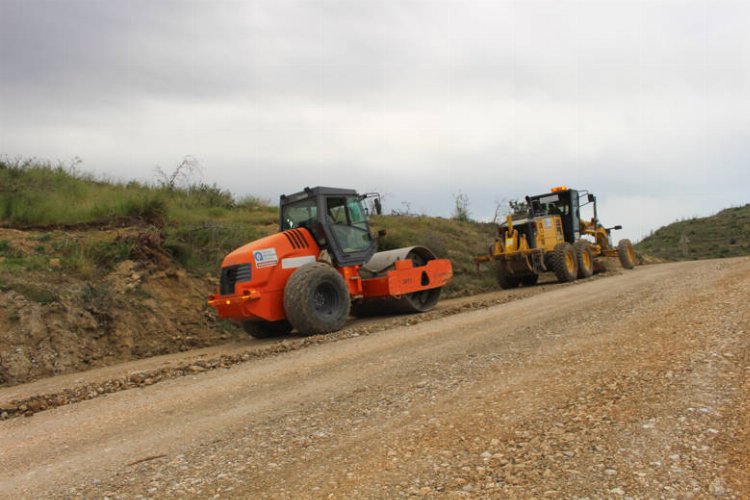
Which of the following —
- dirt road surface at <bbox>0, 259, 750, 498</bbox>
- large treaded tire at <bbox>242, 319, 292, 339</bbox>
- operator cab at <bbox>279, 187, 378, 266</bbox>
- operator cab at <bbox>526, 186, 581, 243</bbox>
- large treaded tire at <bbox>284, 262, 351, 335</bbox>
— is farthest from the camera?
operator cab at <bbox>526, 186, 581, 243</bbox>

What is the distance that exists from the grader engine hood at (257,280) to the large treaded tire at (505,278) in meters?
8.68

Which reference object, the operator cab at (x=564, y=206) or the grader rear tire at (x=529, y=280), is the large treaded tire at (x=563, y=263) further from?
the operator cab at (x=564, y=206)

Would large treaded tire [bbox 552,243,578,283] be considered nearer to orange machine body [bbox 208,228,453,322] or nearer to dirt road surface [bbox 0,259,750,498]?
orange machine body [bbox 208,228,453,322]

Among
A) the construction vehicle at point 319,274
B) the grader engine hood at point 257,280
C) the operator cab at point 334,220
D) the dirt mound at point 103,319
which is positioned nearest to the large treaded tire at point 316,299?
the construction vehicle at point 319,274

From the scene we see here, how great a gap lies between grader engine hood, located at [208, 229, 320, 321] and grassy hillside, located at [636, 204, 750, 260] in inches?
1071

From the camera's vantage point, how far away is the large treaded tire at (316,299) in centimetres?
928

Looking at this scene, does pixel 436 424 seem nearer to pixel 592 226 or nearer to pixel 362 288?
pixel 362 288

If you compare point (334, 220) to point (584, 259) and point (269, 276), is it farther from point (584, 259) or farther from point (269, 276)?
point (584, 259)

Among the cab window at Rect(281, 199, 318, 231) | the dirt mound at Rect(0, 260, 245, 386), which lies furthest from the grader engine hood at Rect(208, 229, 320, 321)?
the dirt mound at Rect(0, 260, 245, 386)

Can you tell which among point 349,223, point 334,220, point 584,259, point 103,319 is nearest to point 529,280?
point 584,259

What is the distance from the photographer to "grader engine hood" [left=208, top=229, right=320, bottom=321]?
9.17 metres

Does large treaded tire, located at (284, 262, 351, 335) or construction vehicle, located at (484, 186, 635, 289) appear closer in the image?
large treaded tire, located at (284, 262, 351, 335)

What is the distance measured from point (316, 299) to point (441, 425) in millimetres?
6061

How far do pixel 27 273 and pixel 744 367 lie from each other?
10681 mm
